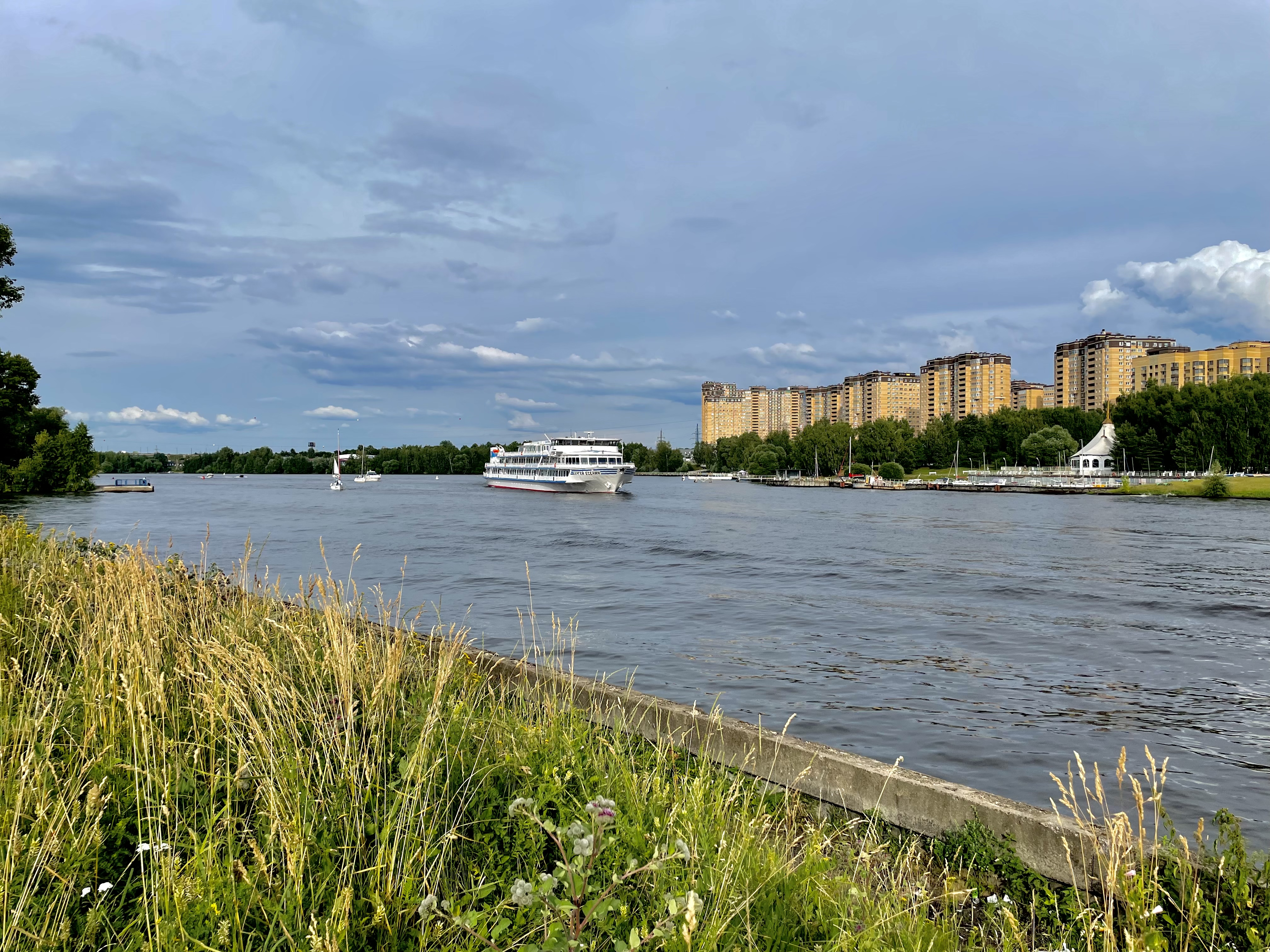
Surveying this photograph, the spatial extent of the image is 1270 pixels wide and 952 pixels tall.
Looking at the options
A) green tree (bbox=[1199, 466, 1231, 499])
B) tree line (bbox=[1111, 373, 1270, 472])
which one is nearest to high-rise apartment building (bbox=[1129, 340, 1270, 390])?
tree line (bbox=[1111, 373, 1270, 472])

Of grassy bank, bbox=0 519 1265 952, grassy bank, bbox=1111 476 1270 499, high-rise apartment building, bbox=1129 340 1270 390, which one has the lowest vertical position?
grassy bank, bbox=1111 476 1270 499

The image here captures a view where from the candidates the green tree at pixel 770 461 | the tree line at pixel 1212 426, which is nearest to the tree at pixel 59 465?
the tree line at pixel 1212 426

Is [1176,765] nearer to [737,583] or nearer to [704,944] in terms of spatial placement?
[704,944]

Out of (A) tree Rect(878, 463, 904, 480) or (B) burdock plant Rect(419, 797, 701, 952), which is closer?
(B) burdock plant Rect(419, 797, 701, 952)

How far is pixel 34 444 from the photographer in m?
69.1

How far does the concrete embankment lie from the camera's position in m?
4.23

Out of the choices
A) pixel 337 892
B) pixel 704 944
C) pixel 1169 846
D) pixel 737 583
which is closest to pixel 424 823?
pixel 337 892

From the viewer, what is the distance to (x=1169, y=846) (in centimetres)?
389

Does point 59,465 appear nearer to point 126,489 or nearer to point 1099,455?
point 126,489

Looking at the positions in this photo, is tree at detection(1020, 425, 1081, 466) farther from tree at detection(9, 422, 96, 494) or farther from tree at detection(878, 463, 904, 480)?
tree at detection(9, 422, 96, 494)

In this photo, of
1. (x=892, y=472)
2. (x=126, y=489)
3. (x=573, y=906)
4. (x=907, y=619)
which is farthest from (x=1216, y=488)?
(x=126, y=489)

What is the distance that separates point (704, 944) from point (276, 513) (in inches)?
2432

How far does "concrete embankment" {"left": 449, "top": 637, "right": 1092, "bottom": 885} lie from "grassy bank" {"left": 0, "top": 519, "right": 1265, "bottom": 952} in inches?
5.3

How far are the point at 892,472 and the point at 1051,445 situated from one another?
29398 mm
